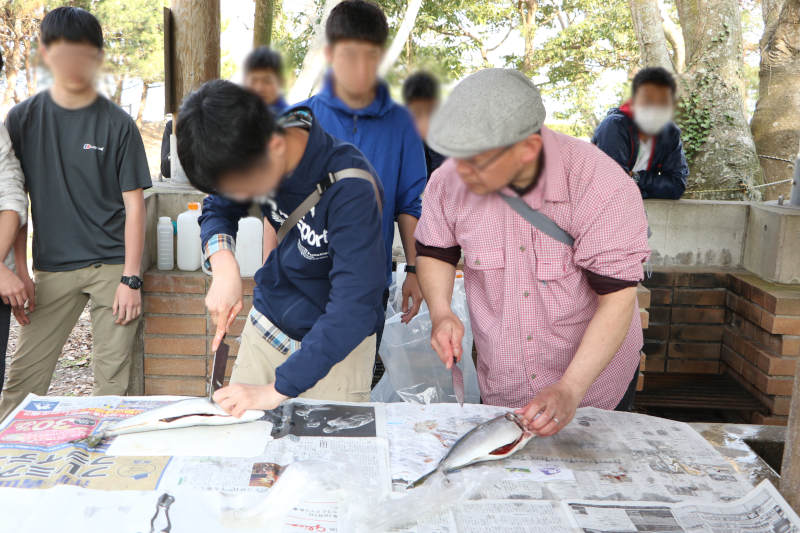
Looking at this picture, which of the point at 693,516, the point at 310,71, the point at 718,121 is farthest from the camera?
the point at 310,71

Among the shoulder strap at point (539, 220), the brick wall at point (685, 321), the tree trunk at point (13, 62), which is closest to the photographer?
the shoulder strap at point (539, 220)

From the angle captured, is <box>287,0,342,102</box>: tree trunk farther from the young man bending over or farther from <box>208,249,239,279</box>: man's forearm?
<box>208,249,239,279</box>: man's forearm

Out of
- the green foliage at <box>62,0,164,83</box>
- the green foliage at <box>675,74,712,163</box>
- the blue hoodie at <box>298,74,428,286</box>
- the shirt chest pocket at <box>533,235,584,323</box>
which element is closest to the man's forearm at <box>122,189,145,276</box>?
the blue hoodie at <box>298,74,428,286</box>

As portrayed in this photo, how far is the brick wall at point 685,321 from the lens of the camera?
366 centimetres

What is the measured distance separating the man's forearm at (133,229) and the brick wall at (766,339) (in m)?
2.84

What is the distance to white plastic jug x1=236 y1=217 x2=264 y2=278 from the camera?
317 cm

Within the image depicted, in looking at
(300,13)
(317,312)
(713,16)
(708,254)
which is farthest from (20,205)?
(300,13)

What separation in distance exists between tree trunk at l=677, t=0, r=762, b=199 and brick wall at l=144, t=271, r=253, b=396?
3.59 m

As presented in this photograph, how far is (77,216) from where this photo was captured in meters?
2.70

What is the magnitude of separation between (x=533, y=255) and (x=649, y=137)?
6.99ft

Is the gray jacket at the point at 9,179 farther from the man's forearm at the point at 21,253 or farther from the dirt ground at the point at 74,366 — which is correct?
the dirt ground at the point at 74,366

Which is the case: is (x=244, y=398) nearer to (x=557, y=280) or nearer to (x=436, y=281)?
(x=436, y=281)

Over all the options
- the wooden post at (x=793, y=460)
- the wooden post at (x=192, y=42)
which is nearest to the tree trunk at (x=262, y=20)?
the wooden post at (x=192, y=42)

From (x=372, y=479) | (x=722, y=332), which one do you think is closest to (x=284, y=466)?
(x=372, y=479)
